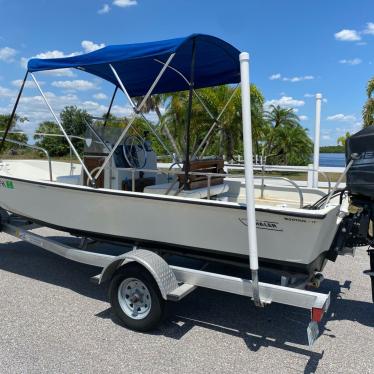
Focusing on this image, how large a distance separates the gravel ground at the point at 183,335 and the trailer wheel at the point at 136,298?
0.12 meters

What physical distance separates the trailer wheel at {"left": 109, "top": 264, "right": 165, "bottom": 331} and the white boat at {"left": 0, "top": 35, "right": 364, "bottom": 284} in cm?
52

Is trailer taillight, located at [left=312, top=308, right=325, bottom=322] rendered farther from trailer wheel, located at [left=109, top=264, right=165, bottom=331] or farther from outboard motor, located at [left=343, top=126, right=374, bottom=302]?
trailer wheel, located at [left=109, top=264, right=165, bottom=331]

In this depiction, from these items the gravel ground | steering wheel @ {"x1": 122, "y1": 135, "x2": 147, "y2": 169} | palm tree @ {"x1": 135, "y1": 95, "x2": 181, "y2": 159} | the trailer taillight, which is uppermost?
palm tree @ {"x1": 135, "y1": 95, "x2": 181, "y2": 159}

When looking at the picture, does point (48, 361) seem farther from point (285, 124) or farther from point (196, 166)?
point (285, 124)

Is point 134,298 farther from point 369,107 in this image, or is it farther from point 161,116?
point 369,107

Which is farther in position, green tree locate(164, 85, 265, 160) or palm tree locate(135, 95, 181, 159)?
green tree locate(164, 85, 265, 160)

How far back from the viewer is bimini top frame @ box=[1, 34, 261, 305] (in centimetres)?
352

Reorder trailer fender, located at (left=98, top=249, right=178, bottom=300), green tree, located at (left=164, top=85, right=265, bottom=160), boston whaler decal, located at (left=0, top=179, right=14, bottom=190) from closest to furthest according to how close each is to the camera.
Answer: trailer fender, located at (left=98, top=249, right=178, bottom=300) → boston whaler decal, located at (left=0, top=179, right=14, bottom=190) → green tree, located at (left=164, top=85, right=265, bottom=160)

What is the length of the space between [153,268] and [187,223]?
1.85 feet

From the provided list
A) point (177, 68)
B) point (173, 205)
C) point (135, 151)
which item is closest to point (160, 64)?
point (177, 68)

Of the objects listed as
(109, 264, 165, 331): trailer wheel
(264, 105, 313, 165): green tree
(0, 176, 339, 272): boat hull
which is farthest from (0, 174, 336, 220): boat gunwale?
(264, 105, 313, 165): green tree

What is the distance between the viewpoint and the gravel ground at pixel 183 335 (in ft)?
11.5

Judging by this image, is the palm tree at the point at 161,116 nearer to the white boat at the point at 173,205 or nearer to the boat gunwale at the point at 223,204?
the white boat at the point at 173,205

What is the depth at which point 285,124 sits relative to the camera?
3366 cm
